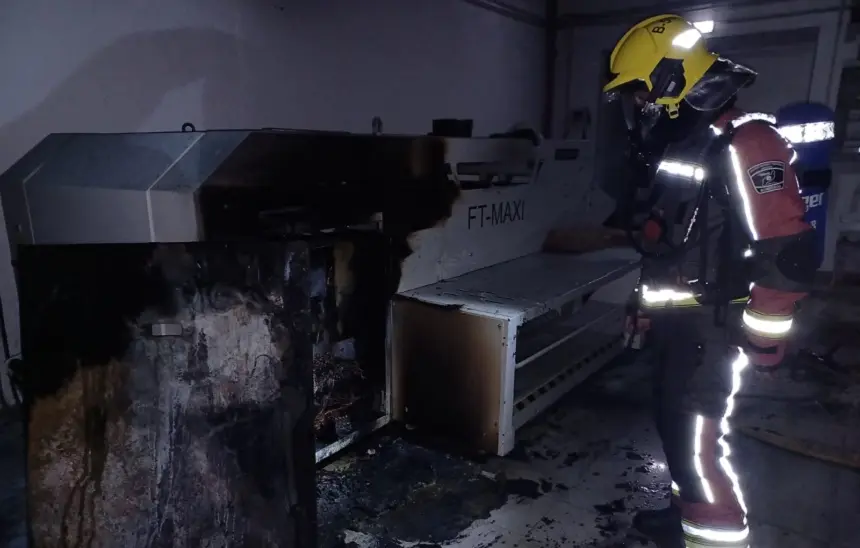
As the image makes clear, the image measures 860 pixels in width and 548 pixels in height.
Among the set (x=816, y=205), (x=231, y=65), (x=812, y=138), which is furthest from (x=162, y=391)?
(x=816, y=205)

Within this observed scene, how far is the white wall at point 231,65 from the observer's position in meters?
2.34

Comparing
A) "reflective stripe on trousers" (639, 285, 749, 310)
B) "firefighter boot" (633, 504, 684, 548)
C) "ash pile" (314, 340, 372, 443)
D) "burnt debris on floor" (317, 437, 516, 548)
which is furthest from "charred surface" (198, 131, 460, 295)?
"firefighter boot" (633, 504, 684, 548)

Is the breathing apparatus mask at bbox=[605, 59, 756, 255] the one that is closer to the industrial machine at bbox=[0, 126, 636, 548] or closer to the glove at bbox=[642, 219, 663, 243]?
the glove at bbox=[642, 219, 663, 243]

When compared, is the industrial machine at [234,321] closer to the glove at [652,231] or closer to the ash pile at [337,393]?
the ash pile at [337,393]

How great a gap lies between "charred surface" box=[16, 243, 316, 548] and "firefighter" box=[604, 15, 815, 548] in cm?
115

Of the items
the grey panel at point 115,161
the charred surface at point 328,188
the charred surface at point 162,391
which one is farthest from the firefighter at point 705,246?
the grey panel at point 115,161

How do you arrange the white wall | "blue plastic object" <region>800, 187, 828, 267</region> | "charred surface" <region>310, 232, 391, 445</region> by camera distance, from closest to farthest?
"charred surface" <region>310, 232, 391, 445</region> → the white wall → "blue plastic object" <region>800, 187, 828, 267</region>

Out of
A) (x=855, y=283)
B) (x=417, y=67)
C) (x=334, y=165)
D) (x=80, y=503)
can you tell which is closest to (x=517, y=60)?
(x=417, y=67)

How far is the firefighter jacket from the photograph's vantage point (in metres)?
1.62

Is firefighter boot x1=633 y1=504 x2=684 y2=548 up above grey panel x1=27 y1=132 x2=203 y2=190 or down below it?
below

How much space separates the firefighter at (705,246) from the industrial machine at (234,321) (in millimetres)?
620

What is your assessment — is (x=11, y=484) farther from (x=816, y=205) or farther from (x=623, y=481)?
(x=816, y=205)

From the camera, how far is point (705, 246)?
184 cm

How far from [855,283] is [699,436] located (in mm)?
4257
